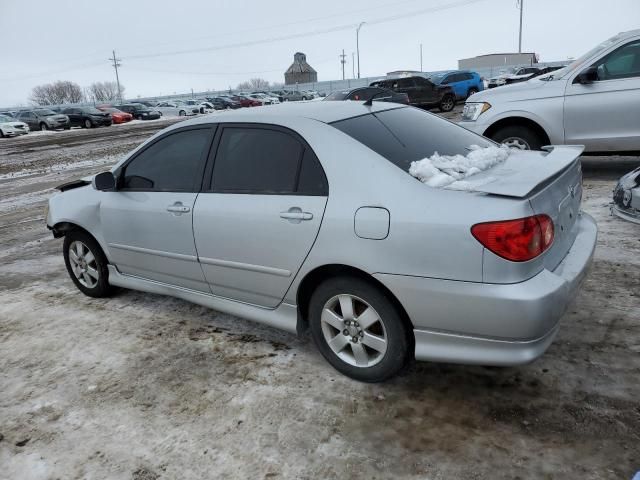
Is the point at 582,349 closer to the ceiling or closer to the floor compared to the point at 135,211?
closer to the floor

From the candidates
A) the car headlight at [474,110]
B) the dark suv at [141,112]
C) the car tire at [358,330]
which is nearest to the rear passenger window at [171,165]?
the car tire at [358,330]

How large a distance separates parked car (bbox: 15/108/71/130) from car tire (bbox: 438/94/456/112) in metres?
25.2

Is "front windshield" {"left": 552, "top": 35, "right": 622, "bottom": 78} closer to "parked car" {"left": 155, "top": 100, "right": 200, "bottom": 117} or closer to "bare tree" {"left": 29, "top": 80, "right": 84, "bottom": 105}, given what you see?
"parked car" {"left": 155, "top": 100, "right": 200, "bottom": 117}

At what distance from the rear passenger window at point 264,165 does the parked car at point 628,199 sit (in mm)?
3586

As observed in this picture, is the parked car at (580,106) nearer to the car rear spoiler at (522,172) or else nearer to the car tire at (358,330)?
the car rear spoiler at (522,172)

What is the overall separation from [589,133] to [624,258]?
120 inches

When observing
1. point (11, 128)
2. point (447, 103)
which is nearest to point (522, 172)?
point (447, 103)

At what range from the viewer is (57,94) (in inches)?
4380

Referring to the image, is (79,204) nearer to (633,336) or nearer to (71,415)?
(71,415)

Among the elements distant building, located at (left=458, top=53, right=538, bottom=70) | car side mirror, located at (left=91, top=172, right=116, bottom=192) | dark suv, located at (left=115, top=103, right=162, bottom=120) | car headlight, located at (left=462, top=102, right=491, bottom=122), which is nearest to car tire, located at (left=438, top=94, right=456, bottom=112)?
car headlight, located at (left=462, top=102, right=491, bottom=122)

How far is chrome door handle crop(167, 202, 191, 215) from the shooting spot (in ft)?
11.6

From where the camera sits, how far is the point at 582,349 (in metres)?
3.20

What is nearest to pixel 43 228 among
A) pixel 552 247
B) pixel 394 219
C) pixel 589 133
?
pixel 394 219

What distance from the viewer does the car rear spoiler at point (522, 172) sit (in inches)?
99.3
